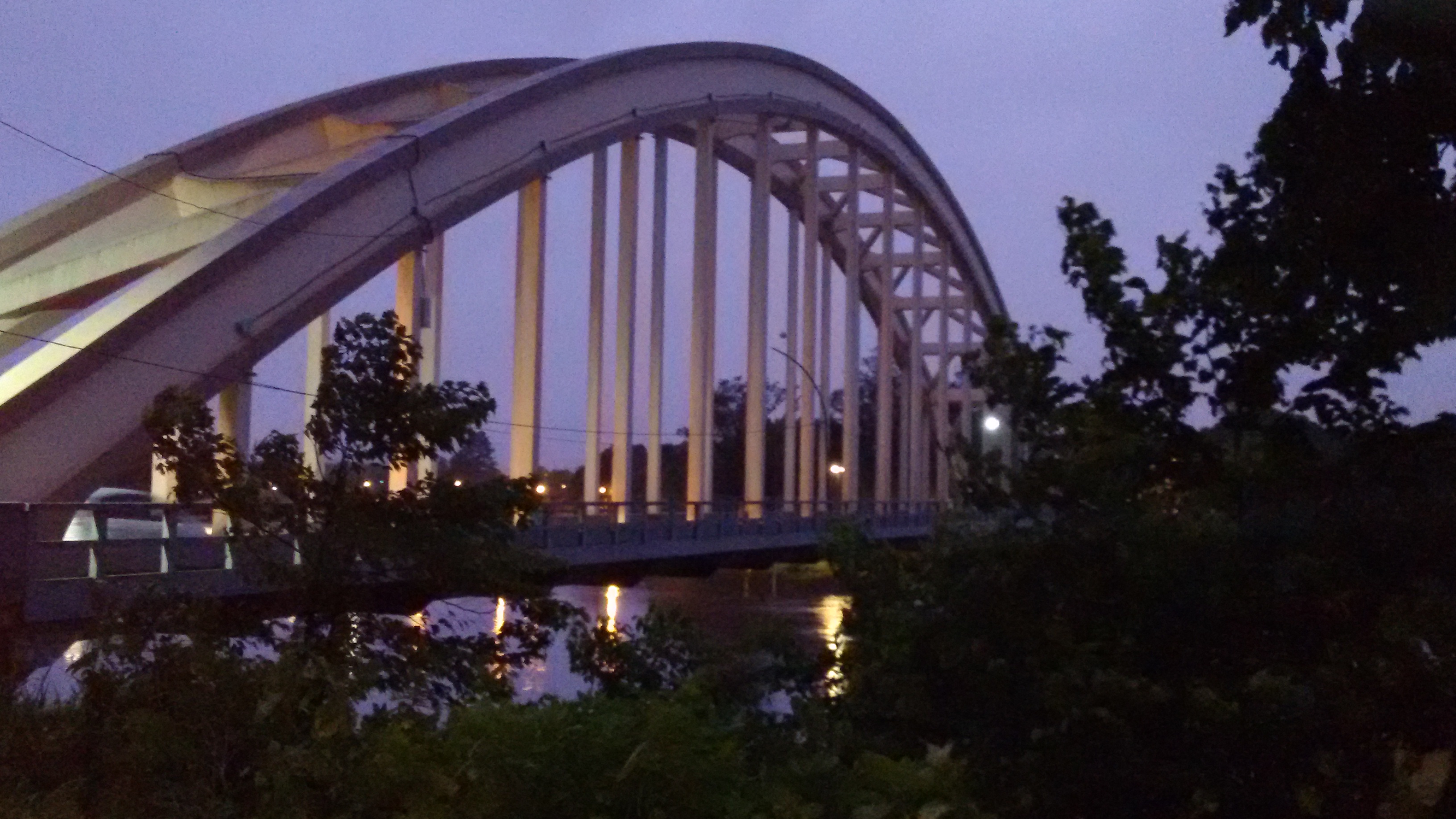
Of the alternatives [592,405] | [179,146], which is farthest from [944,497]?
[592,405]

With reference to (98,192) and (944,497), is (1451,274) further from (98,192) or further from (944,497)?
(98,192)

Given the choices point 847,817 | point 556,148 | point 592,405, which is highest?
point 556,148

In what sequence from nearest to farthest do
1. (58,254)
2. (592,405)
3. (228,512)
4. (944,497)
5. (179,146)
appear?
(944,497), (228,512), (58,254), (179,146), (592,405)

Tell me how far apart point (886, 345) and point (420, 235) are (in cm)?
3426

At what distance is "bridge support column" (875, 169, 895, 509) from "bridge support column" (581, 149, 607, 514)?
17.2 m

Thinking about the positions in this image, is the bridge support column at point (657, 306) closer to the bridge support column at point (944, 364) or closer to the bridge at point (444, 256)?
the bridge at point (444, 256)

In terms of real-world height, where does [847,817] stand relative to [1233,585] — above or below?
below

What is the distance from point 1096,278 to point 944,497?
1245mm

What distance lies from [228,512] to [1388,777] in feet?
19.0

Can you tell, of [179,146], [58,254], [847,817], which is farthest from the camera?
[179,146]

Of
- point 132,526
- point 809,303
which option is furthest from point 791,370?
point 132,526

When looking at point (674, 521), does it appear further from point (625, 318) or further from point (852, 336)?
point (852, 336)

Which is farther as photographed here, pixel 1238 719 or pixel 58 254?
pixel 58 254

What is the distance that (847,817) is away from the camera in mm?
5094
